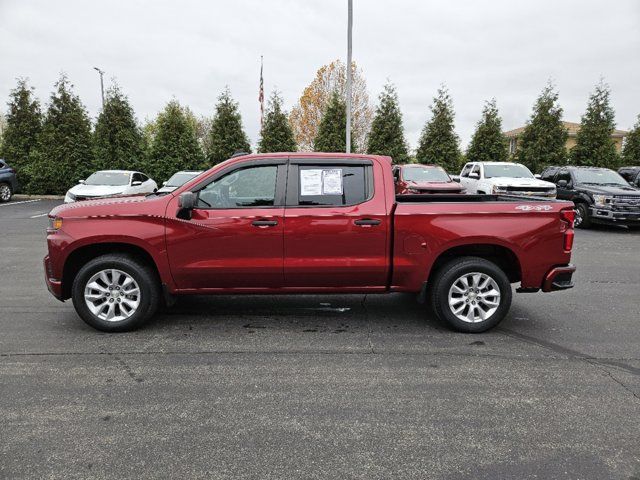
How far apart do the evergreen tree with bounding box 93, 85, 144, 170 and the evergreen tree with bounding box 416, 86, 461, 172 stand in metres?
14.5

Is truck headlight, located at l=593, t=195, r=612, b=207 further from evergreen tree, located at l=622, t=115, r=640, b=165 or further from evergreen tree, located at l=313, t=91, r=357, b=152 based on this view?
evergreen tree, located at l=622, t=115, r=640, b=165

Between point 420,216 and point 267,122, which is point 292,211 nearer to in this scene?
point 420,216

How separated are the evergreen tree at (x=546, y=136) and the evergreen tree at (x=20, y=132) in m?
24.5

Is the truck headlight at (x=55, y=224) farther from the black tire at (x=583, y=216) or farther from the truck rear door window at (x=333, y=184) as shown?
the black tire at (x=583, y=216)

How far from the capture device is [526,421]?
11.0 ft

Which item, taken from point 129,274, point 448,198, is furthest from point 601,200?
point 129,274

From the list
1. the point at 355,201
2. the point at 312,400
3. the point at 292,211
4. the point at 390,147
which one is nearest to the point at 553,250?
the point at 355,201

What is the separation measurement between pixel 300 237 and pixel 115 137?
72.8 ft

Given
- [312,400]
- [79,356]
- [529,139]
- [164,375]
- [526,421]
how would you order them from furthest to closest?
[529,139] → [79,356] → [164,375] → [312,400] → [526,421]

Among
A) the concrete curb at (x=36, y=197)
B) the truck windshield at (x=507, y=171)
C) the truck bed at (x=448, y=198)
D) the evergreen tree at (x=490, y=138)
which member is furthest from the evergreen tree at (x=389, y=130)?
the truck bed at (x=448, y=198)

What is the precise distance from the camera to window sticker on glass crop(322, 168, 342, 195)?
16.8 feet

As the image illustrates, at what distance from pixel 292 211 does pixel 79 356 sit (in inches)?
93.4

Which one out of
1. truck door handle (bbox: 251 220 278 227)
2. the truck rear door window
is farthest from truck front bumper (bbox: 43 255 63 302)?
the truck rear door window

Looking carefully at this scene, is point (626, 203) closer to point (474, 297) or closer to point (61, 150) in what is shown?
point (474, 297)
